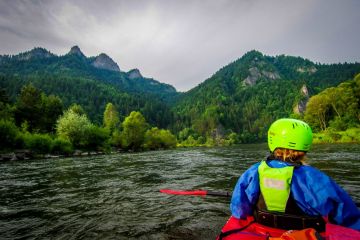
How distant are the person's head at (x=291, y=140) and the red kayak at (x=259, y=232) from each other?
3.15ft

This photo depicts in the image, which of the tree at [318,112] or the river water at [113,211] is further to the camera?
the tree at [318,112]

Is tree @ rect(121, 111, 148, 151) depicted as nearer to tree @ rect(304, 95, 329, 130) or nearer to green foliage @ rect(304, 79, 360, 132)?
green foliage @ rect(304, 79, 360, 132)

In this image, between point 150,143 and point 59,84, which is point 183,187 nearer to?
point 150,143

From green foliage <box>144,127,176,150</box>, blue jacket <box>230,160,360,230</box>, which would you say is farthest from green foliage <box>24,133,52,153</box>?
blue jacket <box>230,160,360,230</box>

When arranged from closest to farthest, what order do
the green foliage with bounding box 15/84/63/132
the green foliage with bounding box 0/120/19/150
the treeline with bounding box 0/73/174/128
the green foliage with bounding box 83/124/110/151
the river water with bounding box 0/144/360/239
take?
1. the river water with bounding box 0/144/360/239
2. the green foliage with bounding box 0/120/19/150
3. the green foliage with bounding box 83/124/110/151
4. the green foliage with bounding box 15/84/63/132
5. the treeline with bounding box 0/73/174/128

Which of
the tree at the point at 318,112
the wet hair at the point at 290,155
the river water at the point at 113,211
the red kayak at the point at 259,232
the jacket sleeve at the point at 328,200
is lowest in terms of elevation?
the river water at the point at 113,211

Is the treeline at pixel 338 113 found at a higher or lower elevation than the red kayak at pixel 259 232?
higher

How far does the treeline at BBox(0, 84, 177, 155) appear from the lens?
128ft

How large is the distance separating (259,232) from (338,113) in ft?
242

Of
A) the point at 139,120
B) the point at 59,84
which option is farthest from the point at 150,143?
the point at 59,84

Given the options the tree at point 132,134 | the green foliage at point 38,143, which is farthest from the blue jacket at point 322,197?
the tree at point 132,134

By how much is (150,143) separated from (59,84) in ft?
426

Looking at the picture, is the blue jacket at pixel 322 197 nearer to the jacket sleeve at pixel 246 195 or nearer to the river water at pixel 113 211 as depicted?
the jacket sleeve at pixel 246 195

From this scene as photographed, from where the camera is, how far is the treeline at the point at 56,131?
3897cm
